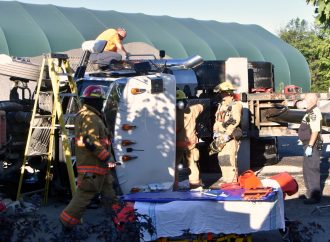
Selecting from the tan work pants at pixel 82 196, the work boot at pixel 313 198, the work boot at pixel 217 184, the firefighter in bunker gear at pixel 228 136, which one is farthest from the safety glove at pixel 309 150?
the tan work pants at pixel 82 196

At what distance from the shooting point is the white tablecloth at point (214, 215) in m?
6.30

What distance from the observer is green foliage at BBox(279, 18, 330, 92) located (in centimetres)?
4328

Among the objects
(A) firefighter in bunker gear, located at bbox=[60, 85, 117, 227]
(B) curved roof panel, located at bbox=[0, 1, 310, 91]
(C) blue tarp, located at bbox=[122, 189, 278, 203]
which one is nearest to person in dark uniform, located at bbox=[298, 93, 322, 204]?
(C) blue tarp, located at bbox=[122, 189, 278, 203]

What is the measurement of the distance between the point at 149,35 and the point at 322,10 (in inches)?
924

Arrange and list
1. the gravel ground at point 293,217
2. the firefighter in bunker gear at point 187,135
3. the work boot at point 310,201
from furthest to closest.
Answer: the firefighter in bunker gear at point 187,135, the work boot at point 310,201, the gravel ground at point 293,217

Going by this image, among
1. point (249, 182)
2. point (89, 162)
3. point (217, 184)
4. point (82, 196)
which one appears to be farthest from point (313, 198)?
point (82, 196)

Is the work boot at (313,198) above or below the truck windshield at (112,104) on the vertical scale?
below

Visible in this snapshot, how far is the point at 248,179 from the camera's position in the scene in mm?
6867

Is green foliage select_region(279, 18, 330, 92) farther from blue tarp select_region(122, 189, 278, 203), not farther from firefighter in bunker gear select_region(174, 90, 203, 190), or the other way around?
blue tarp select_region(122, 189, 278, 203)

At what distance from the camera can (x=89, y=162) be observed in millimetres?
7512

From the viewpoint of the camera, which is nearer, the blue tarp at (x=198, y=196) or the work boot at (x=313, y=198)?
the blue tarp at (x=198, y=196)

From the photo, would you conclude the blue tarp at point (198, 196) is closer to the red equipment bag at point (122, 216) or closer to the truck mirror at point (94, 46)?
the red equipment bag at point (122, 216)

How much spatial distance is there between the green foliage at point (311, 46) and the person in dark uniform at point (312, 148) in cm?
2502

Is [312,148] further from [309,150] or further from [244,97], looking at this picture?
[244,97]
